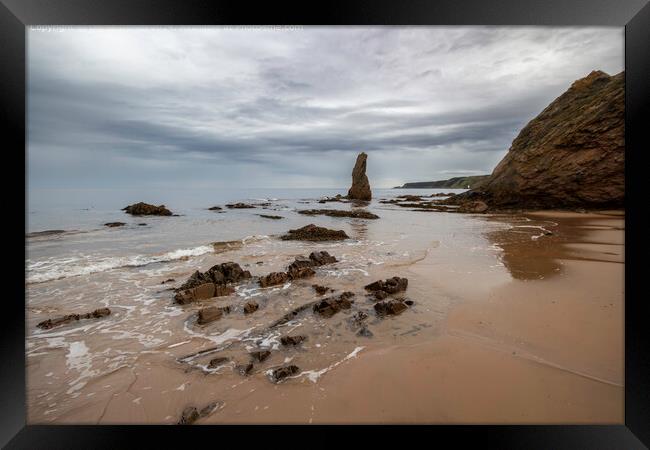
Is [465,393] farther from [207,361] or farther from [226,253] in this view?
[226,253]

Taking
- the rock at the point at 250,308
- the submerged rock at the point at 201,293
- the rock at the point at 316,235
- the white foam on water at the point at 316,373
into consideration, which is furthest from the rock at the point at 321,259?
the white foam on water at the point at 316,373

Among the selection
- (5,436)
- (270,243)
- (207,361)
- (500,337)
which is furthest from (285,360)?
(270,243)

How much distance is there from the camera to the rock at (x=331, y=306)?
13.8 ft

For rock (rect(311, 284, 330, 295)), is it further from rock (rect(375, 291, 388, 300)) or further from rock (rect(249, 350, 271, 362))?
rock (rect(249, 350, 271, 362))

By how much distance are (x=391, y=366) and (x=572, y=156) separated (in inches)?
891

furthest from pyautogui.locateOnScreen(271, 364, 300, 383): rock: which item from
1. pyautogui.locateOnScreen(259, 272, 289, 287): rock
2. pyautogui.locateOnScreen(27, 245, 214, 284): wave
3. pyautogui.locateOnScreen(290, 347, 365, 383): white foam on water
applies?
pyautogui.locateOnScreen(27, 245, 214, 284): wave

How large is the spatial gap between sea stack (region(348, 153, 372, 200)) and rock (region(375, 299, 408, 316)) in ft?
138

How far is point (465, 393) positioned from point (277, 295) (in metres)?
3.50

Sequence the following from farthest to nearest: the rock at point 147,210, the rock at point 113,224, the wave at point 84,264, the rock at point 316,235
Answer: the rock at point 147,210, the rock at point 113,224, the rock at point 316,235, the wave at point 84,264

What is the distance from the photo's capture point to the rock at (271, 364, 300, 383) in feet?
8.75

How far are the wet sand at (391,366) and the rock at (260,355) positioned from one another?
9 cm

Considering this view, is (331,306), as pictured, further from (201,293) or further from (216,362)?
(201,293)

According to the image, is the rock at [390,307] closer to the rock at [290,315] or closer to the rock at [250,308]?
the rock at [290,315]

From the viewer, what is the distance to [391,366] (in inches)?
109
